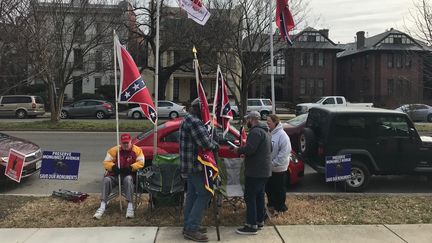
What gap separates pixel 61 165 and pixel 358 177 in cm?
578

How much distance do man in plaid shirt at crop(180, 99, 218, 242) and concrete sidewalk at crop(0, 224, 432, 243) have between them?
0.73 feet

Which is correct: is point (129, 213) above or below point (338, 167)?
below

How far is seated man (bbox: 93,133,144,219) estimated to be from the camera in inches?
294

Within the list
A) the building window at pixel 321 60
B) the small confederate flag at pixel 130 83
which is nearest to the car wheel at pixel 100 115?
the small confederate flag at pixel 130 83

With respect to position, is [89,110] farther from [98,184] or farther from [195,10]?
[195,10]

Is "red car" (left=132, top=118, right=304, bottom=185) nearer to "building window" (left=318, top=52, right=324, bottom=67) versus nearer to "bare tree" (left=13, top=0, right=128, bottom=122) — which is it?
"bare tree" (left=13, top=0, right=128, bottom=122)

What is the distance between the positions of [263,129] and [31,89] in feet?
152

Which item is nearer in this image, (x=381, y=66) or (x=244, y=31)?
(x=244, y=31)

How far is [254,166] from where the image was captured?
6.48 m

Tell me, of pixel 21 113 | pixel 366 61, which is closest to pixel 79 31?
pixel 21 113

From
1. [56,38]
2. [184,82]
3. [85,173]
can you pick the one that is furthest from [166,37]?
[85,173]

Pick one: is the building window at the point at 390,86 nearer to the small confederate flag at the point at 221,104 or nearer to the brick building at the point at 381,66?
the brick building at the point at 381,66

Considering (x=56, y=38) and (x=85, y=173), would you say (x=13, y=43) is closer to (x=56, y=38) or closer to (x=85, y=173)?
(x=85, y=173)

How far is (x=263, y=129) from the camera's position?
21.5 feet
